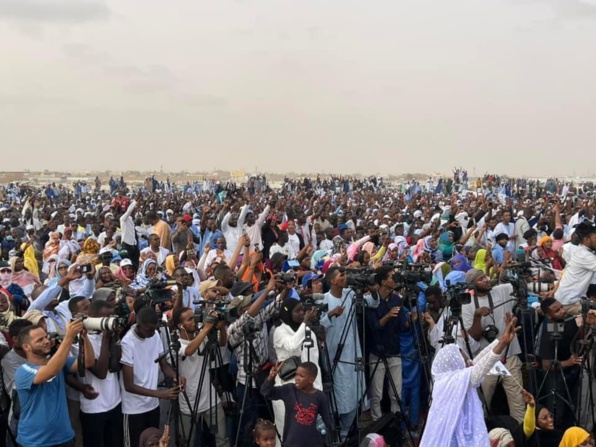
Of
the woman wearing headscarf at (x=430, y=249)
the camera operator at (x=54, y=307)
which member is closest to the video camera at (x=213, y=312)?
the camera operator at (x=54, y=307)

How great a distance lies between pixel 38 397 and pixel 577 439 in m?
3.76

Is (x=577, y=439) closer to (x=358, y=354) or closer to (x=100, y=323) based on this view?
(x=358, y=354)

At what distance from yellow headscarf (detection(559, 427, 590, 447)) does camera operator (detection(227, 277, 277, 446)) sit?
2444 mm

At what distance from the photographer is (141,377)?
16.1 ft

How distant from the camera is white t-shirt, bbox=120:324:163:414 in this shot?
4.86m

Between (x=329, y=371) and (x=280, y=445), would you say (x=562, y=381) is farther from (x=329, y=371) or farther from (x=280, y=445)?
(x=280, y=445)

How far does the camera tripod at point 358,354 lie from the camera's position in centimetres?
561

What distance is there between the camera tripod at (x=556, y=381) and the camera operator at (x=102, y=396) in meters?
3.53

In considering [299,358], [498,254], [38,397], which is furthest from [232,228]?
[38,397]

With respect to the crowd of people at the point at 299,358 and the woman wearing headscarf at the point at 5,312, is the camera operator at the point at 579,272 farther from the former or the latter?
the woman wearing headscarf at the point at 5,312

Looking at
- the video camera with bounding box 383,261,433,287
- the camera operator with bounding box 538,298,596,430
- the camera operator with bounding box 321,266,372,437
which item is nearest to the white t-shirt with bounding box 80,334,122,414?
the camera operator with bounding box 321,266,372,437

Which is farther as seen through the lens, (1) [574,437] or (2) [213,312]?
(2) [213,312]

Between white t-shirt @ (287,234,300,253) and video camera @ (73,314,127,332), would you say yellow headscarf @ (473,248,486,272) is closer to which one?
white t-shirt @ (287,234,300,253)

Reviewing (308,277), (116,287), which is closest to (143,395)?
(116,287)
